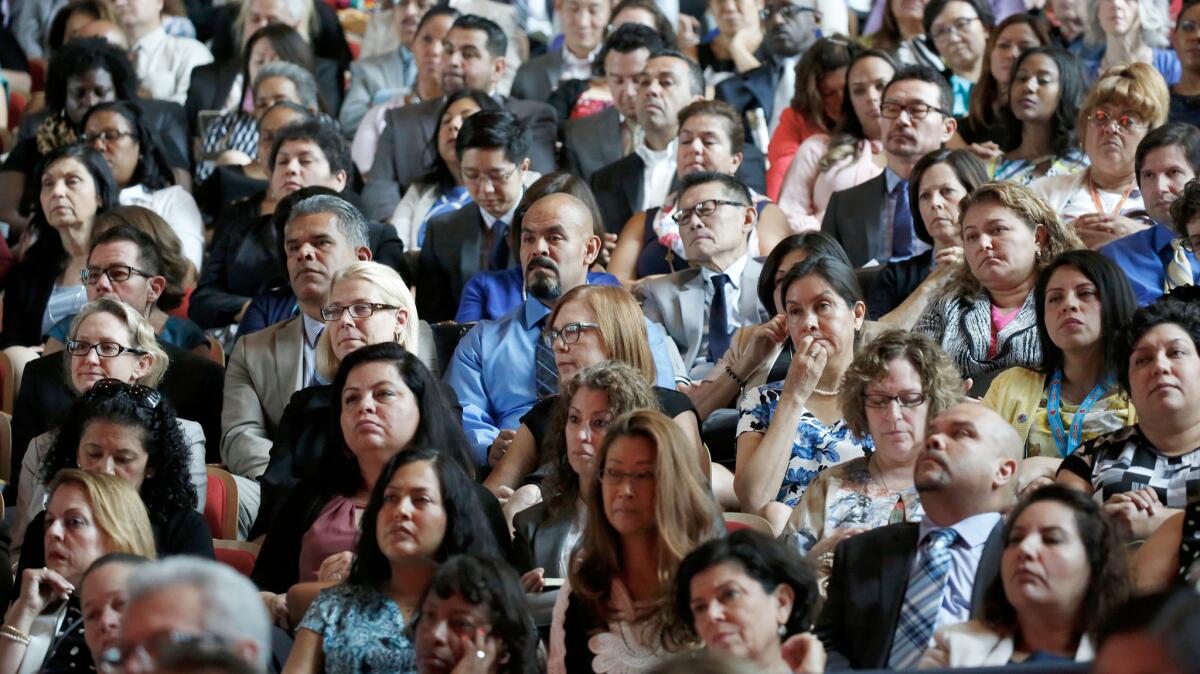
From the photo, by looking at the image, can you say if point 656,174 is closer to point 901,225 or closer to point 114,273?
point 901,225

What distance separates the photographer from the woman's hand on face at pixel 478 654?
11.6 ft

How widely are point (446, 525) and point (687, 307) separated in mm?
1925

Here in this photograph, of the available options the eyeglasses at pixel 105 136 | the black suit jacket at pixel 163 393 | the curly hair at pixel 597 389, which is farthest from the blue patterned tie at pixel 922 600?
the eyeglasses at pixel 105 136

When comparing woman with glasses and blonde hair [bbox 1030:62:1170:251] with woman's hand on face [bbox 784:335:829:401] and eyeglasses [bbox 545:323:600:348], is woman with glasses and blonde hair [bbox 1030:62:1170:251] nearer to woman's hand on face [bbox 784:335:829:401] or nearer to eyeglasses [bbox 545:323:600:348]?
woman's hand on face [bbox 784:335:829:401]

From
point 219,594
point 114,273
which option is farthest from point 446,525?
point 114,273

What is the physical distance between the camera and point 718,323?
19.0 feet

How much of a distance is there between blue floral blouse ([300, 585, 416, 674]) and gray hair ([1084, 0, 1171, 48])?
4.47 m

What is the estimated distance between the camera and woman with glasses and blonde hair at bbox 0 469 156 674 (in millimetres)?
4098

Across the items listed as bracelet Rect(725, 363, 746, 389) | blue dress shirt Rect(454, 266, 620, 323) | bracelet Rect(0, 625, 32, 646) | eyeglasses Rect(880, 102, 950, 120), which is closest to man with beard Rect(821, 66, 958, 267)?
eyeglasses Rect(880, 102, 950, 120)

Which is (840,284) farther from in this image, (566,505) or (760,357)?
(566,505)

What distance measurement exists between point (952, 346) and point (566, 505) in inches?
50.1

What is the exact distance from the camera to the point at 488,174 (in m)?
6.28

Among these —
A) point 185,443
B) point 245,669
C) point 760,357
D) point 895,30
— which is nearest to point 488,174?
point 760,357

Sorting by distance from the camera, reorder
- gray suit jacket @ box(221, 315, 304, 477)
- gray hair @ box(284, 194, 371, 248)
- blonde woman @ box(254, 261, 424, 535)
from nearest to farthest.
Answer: blonde woman @ box(254, 261, 424, 535)
gray suit jacket @ box(221, 315, 304, 477)
gray hair @ box(284, 194, 371, 248)
